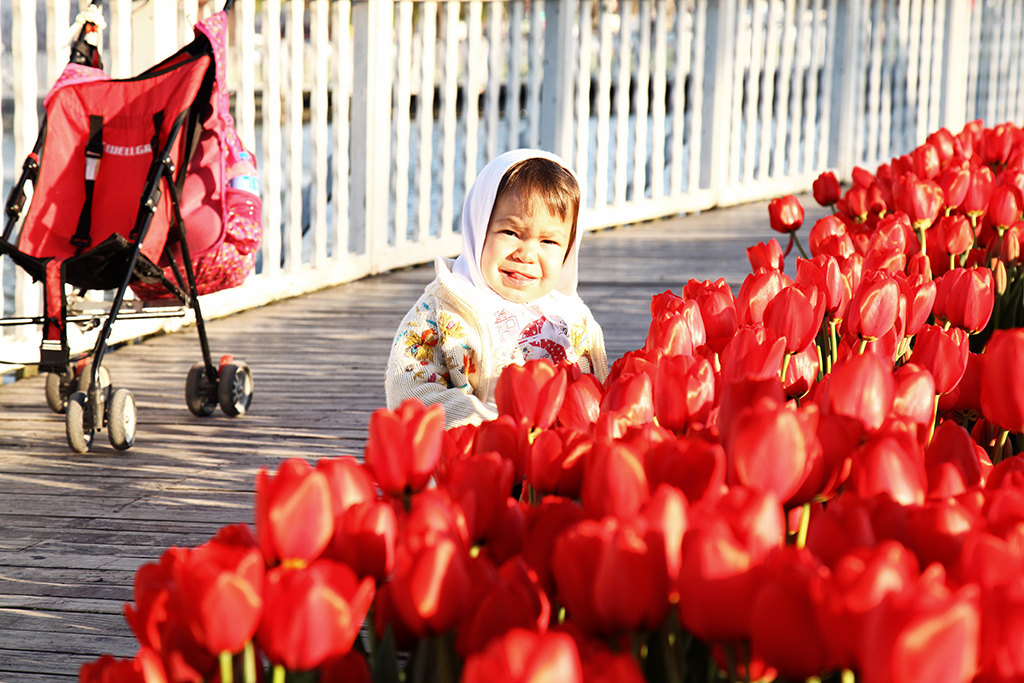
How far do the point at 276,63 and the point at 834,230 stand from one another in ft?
13.0

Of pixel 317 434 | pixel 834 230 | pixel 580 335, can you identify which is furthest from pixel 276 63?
pixel 834 230

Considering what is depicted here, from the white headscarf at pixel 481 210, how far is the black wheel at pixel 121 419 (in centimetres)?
118

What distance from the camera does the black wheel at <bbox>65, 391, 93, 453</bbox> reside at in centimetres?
298

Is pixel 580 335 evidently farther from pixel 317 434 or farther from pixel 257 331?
pixel 257 331

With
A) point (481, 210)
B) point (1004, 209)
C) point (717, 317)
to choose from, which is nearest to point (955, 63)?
point (1004, 209)

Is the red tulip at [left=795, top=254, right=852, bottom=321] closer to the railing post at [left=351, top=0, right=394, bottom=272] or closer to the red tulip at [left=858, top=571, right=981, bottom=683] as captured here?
the red tulip at [left=858, top=571, right=981, bottom=683]

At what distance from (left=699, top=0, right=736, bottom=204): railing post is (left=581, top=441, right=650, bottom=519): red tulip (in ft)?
26.3

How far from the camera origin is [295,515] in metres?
0.58

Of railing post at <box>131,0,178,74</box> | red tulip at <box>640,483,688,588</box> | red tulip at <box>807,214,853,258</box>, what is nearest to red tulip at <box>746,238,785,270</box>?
red tulip at <box>807,214,853,258</box>

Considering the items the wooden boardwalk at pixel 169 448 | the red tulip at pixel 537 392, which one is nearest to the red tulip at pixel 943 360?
the red tulip at pixel 537 392

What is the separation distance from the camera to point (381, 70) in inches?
234

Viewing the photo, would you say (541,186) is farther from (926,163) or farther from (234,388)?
(234,388)

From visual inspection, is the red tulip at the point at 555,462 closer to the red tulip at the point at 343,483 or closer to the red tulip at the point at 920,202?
the red tulip at the point at 343,483

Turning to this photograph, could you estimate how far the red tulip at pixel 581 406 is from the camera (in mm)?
941
